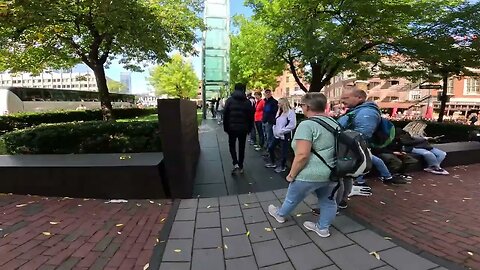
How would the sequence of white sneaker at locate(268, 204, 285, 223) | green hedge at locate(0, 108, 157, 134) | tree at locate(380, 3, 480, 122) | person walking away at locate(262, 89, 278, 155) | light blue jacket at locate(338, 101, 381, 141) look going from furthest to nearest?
green hedge at locate(0, 108, 157, 134) → tree at locate(380, 3, 480, 122) → person walking away at locate(262, 89, 278, 155) → light blue jacket at locate(338, 101, 381, 141) → white sneaker at locate(268, 204, 285, 223)

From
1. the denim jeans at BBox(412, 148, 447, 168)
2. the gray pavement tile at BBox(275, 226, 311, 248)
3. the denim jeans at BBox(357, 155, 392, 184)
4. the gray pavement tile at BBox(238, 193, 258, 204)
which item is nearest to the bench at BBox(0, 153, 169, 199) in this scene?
the gray pavement tile at BBox(238, 193, 258, 204)

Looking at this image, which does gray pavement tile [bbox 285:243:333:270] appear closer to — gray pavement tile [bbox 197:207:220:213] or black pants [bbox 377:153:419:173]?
gray pavement tile [bbox 197:207:220:213]

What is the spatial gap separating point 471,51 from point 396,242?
10264 mm

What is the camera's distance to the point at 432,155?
6551 millimetres

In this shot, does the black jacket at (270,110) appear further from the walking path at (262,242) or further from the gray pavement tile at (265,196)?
the walking path at (262,242)

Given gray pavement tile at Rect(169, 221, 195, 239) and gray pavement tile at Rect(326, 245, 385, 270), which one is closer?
gray pavement tile at Rect(326, 245, 385, 270)

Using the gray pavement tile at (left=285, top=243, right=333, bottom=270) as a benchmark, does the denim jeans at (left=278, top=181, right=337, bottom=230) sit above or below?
above

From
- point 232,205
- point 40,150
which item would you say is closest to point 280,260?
point 232,205

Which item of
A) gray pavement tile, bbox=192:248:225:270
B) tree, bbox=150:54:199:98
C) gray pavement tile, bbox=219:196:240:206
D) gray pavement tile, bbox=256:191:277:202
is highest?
tree, bbox=150:54:199:98

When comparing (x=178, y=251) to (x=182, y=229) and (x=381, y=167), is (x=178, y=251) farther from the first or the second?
(x=381, y=167)

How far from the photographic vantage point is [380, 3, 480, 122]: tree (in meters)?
10.2

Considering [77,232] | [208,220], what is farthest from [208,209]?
[77,232]

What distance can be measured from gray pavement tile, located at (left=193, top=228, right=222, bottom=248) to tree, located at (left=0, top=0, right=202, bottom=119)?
21.2ft

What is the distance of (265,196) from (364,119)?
1819 millimetres
